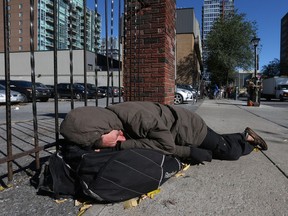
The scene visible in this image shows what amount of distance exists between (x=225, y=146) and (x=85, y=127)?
1845mm

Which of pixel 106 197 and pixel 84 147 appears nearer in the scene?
pixel 106 197

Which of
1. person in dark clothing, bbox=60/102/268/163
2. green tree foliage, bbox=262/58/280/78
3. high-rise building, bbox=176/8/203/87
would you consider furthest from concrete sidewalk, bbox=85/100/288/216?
green tree foliage, bbox=262/58/280/78

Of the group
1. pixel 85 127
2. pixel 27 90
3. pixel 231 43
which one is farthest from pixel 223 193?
pixel 231 43

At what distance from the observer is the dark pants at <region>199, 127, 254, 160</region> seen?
3.39 m

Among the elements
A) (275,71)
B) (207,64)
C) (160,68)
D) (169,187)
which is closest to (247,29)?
(207,64)

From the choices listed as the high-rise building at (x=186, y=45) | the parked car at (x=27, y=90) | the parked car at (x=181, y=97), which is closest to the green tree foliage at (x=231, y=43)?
the high-rise building at (x=186, y=45)

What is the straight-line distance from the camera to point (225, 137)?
12.3 ft

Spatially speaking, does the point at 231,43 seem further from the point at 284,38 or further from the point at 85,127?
the point at 284,38

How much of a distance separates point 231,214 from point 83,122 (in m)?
1.28

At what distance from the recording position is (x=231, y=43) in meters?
39.9

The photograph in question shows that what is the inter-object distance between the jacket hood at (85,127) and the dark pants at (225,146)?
1.32 meters

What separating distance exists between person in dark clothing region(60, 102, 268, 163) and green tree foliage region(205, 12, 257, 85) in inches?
1498

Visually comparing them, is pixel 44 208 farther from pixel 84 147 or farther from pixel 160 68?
pixel 160 68

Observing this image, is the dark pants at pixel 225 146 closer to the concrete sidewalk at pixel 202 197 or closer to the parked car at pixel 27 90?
the concrete sidewalk at pixel 202 197
